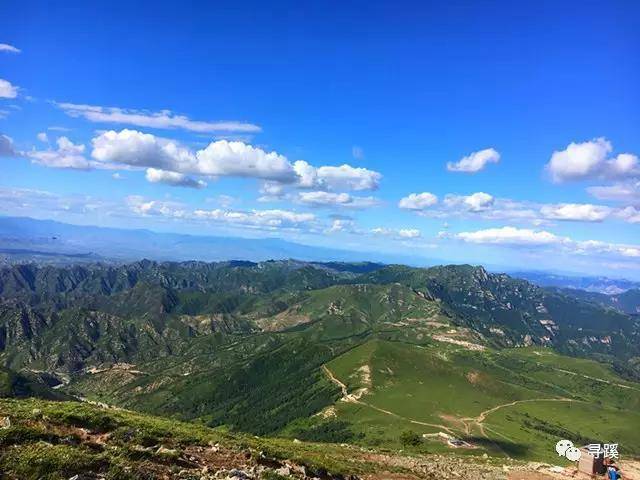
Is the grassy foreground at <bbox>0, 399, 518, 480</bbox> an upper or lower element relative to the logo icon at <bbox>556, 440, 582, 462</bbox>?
upper

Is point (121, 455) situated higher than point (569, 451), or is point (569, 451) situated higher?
point (121, 455)

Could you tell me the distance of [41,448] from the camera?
30062 mm

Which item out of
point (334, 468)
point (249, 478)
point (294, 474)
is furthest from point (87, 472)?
point (334, 468)

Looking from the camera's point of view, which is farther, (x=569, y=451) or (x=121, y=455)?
(x=569, y=451)

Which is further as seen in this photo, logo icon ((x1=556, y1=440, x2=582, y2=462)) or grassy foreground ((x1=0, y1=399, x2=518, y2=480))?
logo icon ((x1=556, y1=440, x2=582, y2=462))

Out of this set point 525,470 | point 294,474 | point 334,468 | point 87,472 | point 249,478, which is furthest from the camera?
point 525,470

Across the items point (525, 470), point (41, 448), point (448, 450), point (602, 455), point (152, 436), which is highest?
point (41, 448)

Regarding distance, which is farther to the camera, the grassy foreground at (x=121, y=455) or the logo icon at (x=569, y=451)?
the logo icon at (x=569, y=451)

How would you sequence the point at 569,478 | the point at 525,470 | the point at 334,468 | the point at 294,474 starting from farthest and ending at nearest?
the point at 525,470 < the point at 569,478 < the point at 334,468 < the point at 294,474

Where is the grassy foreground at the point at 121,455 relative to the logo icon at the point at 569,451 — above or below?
above

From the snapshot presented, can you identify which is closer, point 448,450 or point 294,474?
point 294,474

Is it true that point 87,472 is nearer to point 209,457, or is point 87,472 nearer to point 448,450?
point 209,457

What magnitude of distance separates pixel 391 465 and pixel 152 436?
30911 millimetres

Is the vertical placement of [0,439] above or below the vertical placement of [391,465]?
above
